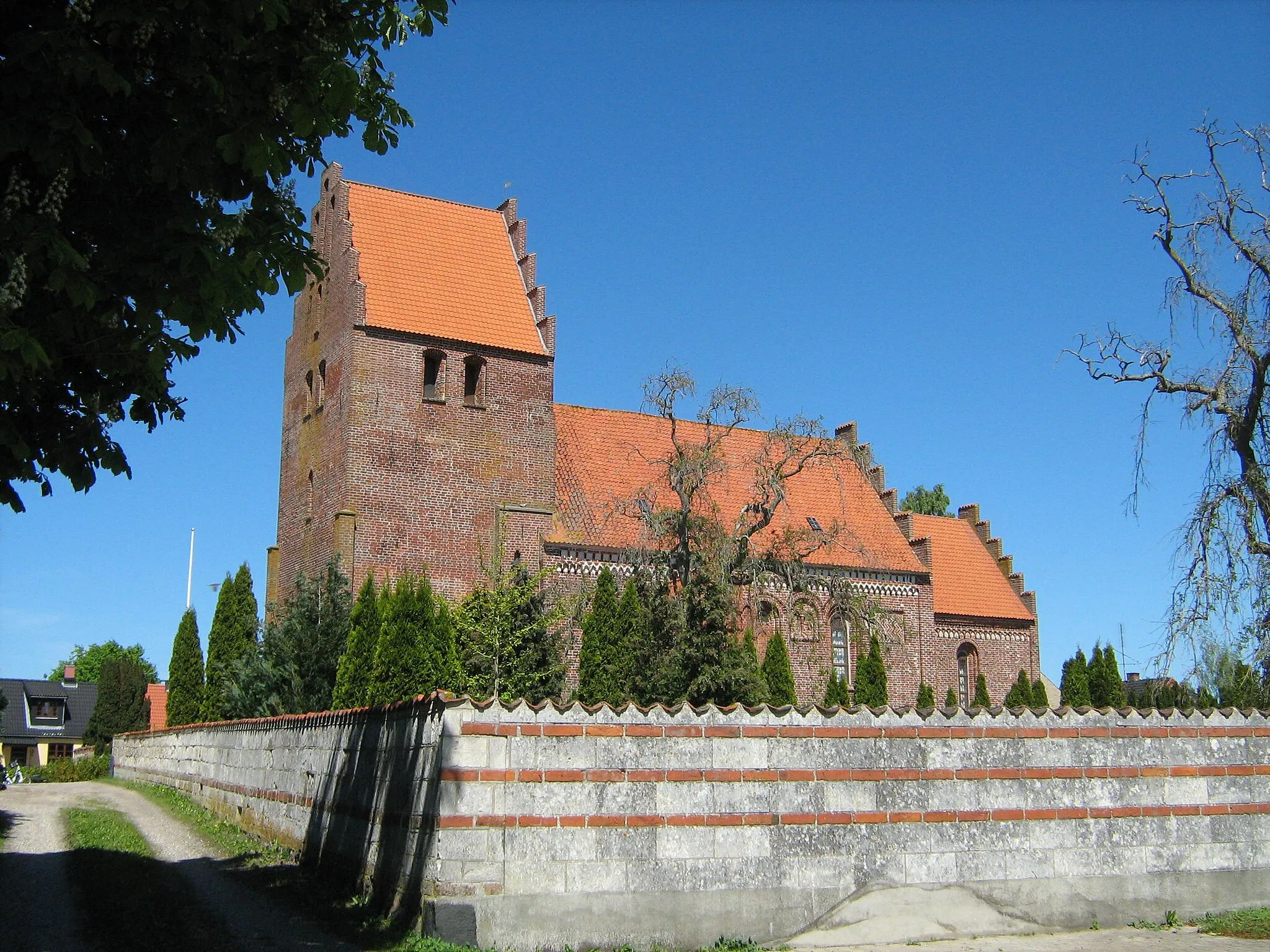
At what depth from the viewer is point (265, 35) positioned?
6953 mm

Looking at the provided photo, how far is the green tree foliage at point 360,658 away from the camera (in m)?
22.0

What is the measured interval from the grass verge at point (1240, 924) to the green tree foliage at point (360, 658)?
14.3 m

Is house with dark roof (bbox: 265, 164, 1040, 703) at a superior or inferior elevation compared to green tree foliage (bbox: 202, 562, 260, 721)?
superior

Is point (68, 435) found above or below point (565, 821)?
above

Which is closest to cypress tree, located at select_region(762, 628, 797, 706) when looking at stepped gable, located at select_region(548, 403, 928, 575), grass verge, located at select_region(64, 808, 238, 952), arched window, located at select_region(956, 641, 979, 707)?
stepped gable, located at select_region(548, 403, 928, 575)

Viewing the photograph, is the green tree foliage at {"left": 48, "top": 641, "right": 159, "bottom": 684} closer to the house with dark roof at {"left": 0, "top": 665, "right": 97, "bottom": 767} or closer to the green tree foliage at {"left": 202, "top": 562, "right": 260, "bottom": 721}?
the house with dark roof at {"left": 0, "top": 665, "right": 97, "bottom": 767}

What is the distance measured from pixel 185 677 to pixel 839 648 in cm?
2185

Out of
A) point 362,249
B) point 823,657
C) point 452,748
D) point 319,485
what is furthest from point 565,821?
point 823,657

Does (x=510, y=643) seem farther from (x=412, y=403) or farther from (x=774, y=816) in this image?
(x=774, y=816)

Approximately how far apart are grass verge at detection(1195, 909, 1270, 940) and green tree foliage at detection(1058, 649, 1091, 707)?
1017 inches

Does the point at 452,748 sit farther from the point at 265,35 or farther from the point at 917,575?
the point at 917,575

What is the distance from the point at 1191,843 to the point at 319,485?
21.6 metres

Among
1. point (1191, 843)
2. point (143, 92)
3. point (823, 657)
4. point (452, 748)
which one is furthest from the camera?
point (823, 657)

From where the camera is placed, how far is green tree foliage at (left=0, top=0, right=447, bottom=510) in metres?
6.23
